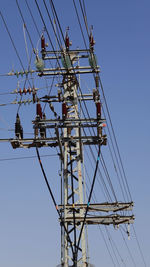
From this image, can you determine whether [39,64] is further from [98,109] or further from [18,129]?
[98,109]

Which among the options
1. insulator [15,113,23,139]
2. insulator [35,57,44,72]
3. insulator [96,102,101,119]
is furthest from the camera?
insulator [35,57,44,72]

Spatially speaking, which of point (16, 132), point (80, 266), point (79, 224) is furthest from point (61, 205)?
point (16, 132)

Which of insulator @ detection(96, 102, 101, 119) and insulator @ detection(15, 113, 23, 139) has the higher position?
insulator @ detection(15, 113, 23, 139)

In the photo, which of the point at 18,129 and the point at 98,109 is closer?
the point at 98,109

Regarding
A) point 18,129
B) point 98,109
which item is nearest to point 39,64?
point 18,129

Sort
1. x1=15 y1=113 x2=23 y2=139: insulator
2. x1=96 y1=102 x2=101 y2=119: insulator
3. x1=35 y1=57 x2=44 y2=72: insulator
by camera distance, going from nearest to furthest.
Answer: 1. x1=96 y1=102 x2=101 y2=119: insulator
2. x1=15 y1=113 x2=23 y2=139: insulator
3. x1=35 y1=57 x2=44 y2=72: insulator

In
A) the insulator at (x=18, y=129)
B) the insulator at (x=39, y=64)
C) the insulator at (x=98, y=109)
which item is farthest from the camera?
the insulator at (x=39, y=64)

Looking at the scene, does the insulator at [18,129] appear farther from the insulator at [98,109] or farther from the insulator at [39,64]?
the insulator at [98,109]

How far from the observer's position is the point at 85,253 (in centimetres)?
1487

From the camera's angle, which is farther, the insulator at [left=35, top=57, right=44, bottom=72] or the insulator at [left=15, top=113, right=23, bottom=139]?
the insulator at [left=35, top=57, right=44, bottom=72]

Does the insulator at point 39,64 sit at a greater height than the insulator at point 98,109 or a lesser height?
greater

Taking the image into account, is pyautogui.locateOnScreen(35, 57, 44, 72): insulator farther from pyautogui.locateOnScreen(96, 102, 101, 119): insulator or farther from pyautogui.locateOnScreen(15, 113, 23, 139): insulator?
pyautogui.locateOnScreen(96, 102, 101, 119): insulator

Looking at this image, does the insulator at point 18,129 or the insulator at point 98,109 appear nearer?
A: the insulator at point 98,109

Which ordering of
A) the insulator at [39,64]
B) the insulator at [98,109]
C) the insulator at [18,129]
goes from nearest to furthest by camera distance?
the insulator at [98,109] < the insulator at [18,129] < the insulator at [39,64]
